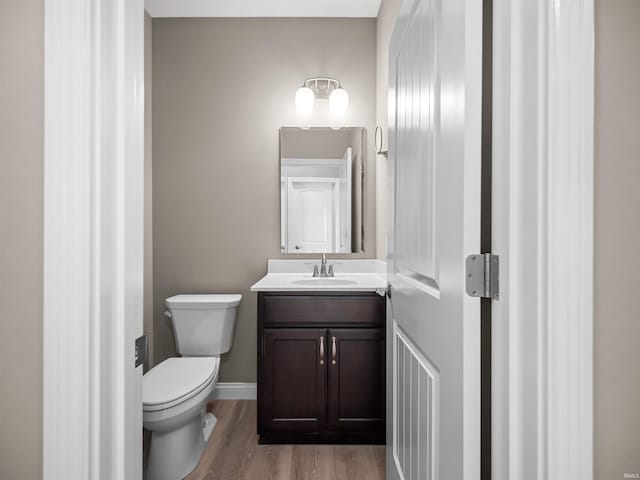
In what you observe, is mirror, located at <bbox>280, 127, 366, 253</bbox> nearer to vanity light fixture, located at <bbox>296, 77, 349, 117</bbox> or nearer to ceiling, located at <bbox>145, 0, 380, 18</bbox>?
vanity light fixture, located at <bbox>296, 77, 349, 117</bbox>

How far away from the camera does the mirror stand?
2.77 meters

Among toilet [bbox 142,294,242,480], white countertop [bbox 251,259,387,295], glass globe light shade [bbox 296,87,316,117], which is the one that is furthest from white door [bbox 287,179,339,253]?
toilet [bbox 142,294,242,480]

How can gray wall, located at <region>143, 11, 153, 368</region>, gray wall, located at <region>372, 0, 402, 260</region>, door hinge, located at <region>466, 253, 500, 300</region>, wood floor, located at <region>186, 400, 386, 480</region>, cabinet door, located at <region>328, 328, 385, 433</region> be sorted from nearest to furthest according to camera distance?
door hinge, located at <region>466, 253, 500, 300</region> → wood floor, located at <region>186, 400, 386, 480</region> → cabinet door, located at <region>328, 328, 385, 433</region> → gray wall, located at <region>372, 0, 402, 260</region> → gray wall, located at <region>143, 11, 153, 368</region>

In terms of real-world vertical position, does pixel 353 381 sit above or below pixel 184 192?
below

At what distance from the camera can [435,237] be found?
946mm
